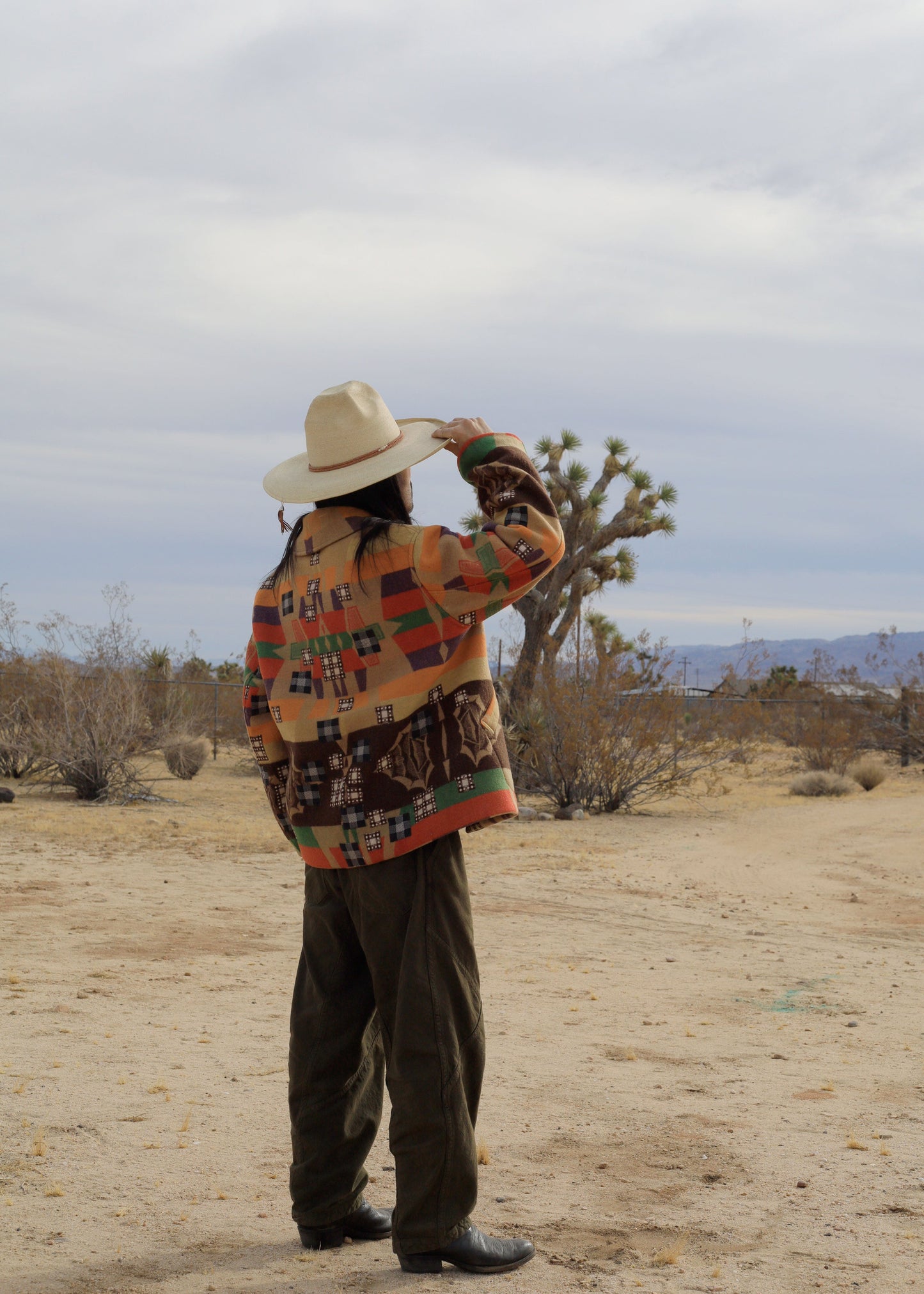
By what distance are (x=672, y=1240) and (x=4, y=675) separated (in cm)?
1641

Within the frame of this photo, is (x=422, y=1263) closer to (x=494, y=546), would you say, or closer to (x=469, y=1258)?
(x=469, y=1258)

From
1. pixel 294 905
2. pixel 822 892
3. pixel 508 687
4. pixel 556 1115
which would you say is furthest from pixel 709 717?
pixel 556 1115

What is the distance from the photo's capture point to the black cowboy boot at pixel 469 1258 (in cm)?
273

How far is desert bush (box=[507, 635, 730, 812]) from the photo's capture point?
15.1m

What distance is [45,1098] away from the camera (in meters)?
4.12

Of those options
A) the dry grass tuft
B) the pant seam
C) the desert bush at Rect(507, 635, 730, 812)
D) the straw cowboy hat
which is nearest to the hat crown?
the straw cowboy hat

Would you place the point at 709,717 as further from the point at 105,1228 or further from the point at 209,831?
the point at 105,1228

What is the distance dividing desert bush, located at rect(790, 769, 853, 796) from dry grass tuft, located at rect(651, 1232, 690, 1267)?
607 inches

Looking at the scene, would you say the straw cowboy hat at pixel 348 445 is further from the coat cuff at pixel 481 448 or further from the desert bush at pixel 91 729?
the desert bush at pixel 91 729

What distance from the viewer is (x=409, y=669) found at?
276cm

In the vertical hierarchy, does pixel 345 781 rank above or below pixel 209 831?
above

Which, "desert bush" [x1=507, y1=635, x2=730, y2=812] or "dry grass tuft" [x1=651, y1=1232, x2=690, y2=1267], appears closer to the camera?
"dry grass tuft" [x1=651, y1=1232, x2=690, y2=1267]

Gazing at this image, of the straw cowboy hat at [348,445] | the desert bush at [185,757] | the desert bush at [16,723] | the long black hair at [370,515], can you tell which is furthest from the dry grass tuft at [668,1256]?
the desert bush at [185,757]

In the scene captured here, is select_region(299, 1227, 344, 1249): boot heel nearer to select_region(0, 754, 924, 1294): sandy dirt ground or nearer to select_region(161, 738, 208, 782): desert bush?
select_region(0, 754, 924, 1294): sandy dirt ground
